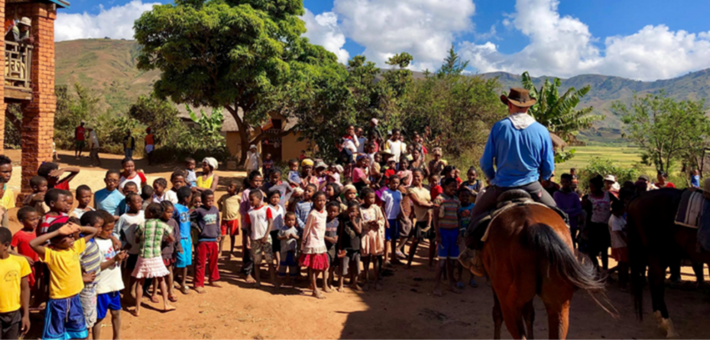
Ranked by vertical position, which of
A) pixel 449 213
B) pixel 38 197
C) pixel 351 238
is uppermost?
pixel 38 197

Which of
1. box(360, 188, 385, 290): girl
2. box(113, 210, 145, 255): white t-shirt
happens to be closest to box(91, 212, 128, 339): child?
box(113, 210, 145, 255): white t-shirt

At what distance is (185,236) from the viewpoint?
21.6ft

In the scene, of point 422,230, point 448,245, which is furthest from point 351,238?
point 422,230

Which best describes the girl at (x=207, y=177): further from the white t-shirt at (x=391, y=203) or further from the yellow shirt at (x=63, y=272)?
the yellow shirt at (x=63, y=272)

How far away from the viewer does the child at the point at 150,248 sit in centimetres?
579

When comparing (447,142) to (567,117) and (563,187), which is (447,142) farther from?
(563,187)

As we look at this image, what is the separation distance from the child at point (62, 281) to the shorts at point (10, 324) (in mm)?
245

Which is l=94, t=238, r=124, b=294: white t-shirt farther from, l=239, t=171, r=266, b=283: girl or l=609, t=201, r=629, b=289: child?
l=609, t=201, r=629, b=289: child

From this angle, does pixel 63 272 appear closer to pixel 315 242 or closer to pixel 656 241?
pixel 315 242

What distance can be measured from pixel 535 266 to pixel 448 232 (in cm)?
347

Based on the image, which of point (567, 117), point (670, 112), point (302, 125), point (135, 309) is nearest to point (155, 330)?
point (135, 309)

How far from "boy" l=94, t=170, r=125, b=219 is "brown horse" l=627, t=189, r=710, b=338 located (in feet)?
22.3

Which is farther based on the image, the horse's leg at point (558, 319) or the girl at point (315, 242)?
the girl at point (315, 242)

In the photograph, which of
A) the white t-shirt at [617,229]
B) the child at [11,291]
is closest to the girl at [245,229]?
the child at [11,291]
